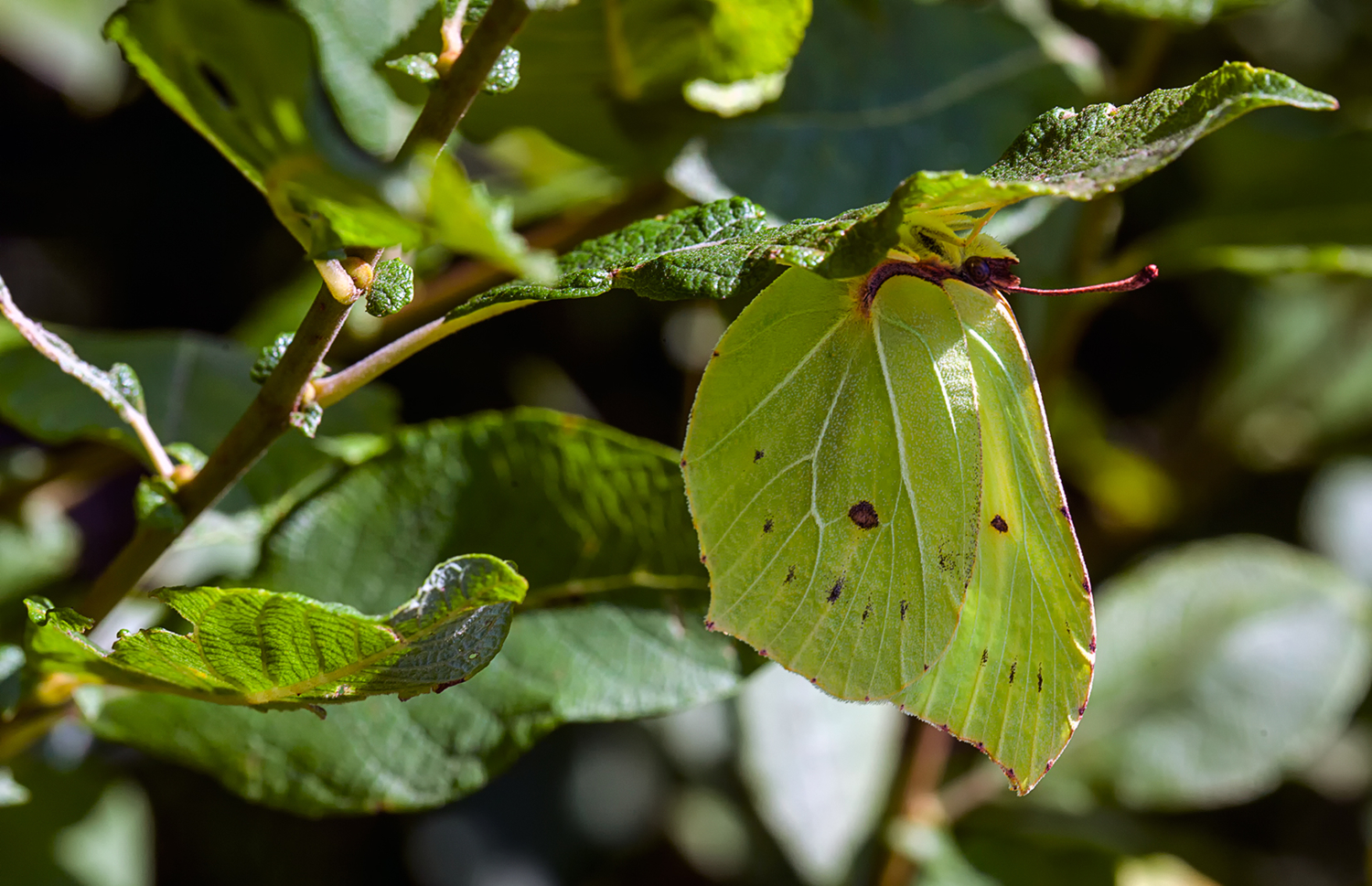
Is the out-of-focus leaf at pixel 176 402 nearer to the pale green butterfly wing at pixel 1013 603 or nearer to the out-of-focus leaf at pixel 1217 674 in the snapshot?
the pale green butterfly wing at pixel 1013 603

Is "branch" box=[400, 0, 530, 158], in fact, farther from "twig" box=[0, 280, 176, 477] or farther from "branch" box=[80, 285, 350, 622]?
"twig" box=[0, 280, 176, 477]

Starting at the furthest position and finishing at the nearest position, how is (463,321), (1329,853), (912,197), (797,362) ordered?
1. (1329,853)
2. (797,362)
3. (463,321)
4. (912,197)

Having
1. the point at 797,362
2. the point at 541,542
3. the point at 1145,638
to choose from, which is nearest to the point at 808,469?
the point at 797,362

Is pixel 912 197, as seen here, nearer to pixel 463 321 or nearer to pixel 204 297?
pixel 463 321

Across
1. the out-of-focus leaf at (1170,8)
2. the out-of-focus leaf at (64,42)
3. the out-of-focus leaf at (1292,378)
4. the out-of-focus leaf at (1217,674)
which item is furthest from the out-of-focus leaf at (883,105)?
the out-of-focus leaf at (1292,378)

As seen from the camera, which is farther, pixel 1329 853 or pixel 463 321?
pixel 1329 853

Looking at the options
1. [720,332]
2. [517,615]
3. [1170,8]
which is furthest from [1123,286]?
[720,332]

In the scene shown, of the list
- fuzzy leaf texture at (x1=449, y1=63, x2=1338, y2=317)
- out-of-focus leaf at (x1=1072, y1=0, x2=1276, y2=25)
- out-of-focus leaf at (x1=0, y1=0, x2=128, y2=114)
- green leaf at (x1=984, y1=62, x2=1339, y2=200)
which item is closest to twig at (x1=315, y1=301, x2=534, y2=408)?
fuzzy leaf texture at (x1=449, y1=63, x2=1338, y2=317)

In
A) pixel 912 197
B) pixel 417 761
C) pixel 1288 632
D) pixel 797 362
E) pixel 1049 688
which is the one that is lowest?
pixel 1288 632
